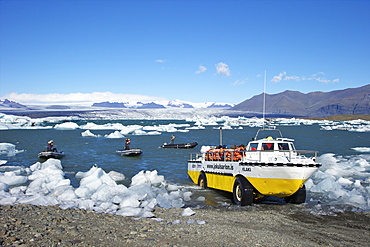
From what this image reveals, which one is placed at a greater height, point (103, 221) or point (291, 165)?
point (291, 165)

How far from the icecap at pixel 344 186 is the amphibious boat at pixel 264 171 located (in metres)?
1.81

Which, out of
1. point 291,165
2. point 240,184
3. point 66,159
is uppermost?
point 291,165

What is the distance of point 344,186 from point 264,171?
661 cm

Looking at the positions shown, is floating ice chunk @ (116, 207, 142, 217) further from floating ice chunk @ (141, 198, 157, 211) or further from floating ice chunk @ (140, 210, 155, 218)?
floating ice chunk @ (141, 198, 157, 211)

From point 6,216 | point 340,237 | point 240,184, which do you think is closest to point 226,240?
point 340,237

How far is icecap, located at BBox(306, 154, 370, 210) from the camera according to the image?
11548mm

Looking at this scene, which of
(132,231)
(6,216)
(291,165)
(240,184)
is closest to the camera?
(132,231)

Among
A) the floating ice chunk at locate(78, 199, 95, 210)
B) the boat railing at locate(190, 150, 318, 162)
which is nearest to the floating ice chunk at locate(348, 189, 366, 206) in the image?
the boat railing at locate(190, 150, 318, 162)

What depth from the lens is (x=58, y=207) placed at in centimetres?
893

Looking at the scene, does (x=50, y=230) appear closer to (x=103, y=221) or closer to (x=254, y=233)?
(x=103, y=221)

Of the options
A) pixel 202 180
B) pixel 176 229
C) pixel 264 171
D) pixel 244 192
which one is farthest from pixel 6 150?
pixel 176 229

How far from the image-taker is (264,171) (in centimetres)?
988

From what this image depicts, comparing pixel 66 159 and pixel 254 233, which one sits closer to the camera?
pixel 254 233

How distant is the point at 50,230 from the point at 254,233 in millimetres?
4113
